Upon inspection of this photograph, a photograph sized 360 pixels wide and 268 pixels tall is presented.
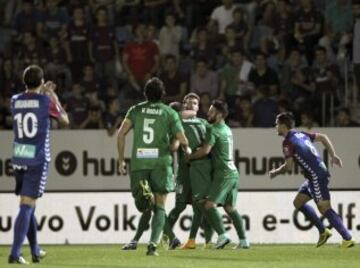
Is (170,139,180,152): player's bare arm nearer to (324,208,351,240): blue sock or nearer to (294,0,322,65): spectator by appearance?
(324,208,351,240): blue sock

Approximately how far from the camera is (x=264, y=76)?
76.9 ft

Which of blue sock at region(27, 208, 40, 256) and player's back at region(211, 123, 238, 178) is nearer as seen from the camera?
blue sock at region(27, 208, 40, 256)

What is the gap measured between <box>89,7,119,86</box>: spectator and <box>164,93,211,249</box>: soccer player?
638cm

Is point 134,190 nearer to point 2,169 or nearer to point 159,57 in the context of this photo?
point 2,169

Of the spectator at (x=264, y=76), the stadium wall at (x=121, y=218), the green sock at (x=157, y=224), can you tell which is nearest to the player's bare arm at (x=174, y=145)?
the green sock at (x=157, y=224)

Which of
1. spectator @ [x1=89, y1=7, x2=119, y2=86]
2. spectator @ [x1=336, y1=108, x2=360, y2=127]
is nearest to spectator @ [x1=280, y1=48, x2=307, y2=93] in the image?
spectator @ [x1=336, y1=108, x2=360, y2=127]

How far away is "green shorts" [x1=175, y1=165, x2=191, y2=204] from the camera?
1825 cm

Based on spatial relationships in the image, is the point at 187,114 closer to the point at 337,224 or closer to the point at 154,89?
the point at 337,224

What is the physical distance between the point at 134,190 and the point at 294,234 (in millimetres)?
5436

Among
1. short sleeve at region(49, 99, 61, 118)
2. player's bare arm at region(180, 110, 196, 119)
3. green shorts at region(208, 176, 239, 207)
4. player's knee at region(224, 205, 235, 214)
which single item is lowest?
player's knee at region(224, 205, 235, 214)

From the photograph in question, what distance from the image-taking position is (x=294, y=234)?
20.3 metres

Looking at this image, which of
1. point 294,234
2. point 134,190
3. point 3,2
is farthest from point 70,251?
point 3,2

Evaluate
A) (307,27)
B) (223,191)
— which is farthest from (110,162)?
(223,191)

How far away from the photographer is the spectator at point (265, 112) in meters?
22.8
